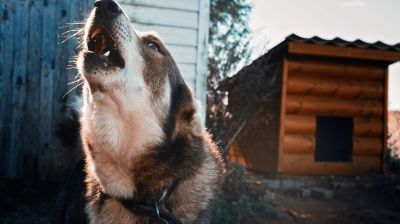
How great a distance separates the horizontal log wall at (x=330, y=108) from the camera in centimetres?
786

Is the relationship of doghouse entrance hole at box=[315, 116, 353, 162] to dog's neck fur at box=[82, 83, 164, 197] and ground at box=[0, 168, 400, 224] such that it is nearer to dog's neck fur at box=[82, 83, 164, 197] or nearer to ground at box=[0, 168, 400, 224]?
ground at box=[0, 168, 400, 224]

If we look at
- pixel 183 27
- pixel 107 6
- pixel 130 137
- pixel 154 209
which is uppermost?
pixel 183 27

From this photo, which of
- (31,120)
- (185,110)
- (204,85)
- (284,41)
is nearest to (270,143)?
(284,41)

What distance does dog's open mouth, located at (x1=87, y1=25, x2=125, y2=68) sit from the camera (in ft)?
7.80

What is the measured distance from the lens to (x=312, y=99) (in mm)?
8047

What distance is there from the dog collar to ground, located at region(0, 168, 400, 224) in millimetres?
1782

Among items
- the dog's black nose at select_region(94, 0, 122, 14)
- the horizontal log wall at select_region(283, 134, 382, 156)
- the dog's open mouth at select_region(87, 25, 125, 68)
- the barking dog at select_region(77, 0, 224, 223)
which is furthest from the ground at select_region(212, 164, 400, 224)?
the dog's black nose at select_region(94, 0, 122, 14)

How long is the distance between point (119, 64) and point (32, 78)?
3104 millimetres

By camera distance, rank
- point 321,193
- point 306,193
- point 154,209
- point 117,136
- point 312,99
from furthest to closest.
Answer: point 312,99 → point 306,193 → point 321,193 → point 117,136 → point 154,209

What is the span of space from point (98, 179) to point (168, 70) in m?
0.83

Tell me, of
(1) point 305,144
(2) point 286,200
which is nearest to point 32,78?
(2) point 286,200

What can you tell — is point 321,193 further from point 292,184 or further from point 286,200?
point 286,200

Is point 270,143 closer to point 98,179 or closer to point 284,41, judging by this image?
point 284,41

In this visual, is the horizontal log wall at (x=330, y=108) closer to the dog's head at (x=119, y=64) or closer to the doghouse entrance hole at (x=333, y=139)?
the doghouse entrance hole at (x=333, y=139)
